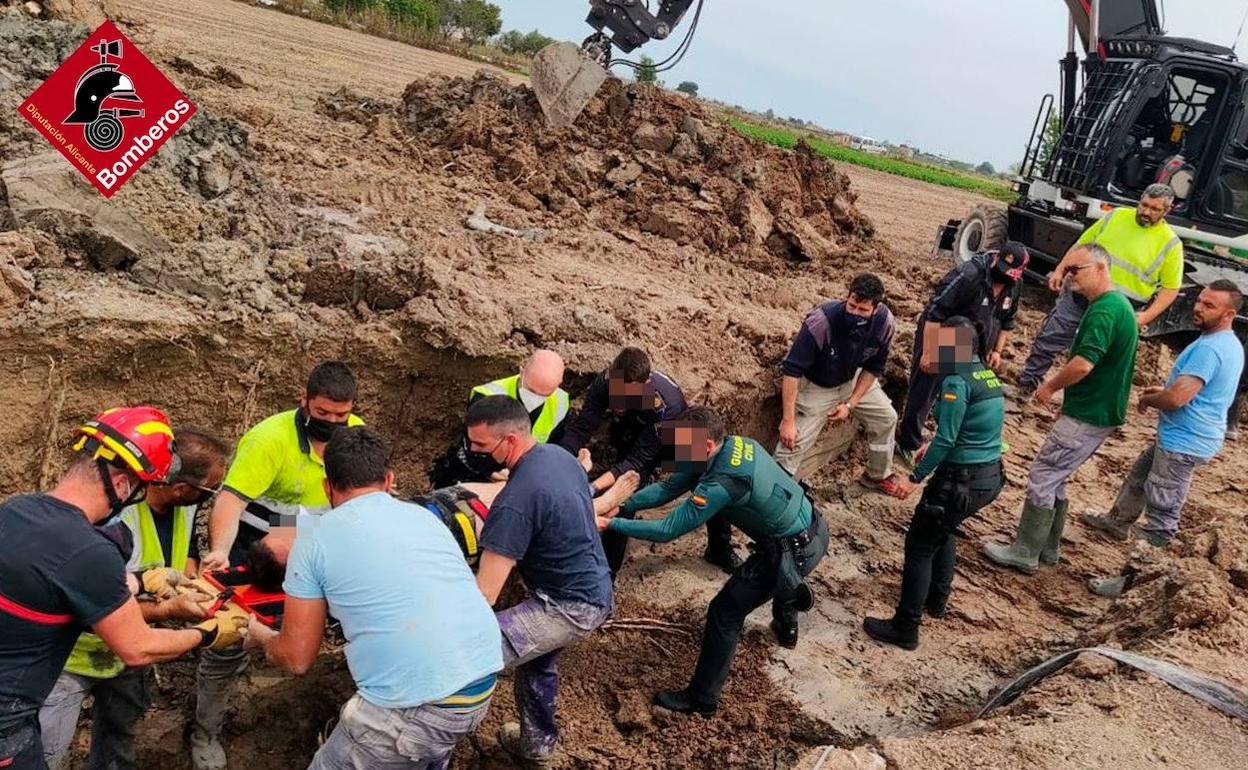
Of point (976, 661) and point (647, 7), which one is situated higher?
point (647, 7)

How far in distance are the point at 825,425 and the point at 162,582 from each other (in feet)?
15.1

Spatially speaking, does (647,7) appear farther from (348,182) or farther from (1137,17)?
(1137,17)

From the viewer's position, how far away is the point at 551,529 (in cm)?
321

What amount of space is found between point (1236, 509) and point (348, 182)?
318 inches

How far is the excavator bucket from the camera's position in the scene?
9547 mm

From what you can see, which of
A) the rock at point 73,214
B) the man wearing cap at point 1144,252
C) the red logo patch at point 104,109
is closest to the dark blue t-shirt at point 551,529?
the rock at point 73,214

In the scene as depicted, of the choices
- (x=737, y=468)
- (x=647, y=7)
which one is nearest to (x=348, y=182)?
(x=647, y=7)

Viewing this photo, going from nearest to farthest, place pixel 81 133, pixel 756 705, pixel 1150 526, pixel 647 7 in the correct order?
1. pixel 756 705
2. pixel 81 133
3. pixel 1150 526
4. pixel 647 7

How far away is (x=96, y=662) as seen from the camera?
289 cm

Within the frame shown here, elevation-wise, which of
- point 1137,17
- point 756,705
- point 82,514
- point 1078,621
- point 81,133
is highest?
point 1137,17

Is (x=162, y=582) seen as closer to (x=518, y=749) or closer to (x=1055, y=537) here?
(x=518, y=749)

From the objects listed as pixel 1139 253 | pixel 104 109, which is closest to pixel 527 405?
pixel 104 109

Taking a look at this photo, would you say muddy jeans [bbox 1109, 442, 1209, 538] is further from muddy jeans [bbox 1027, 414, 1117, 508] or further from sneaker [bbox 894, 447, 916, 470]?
sneaker [bbox 894, 447, 916, 470]

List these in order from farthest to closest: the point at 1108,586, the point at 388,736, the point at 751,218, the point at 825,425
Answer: the point at 751,218, the point at 825,425, the point at 1108,586, the point at 388,736
